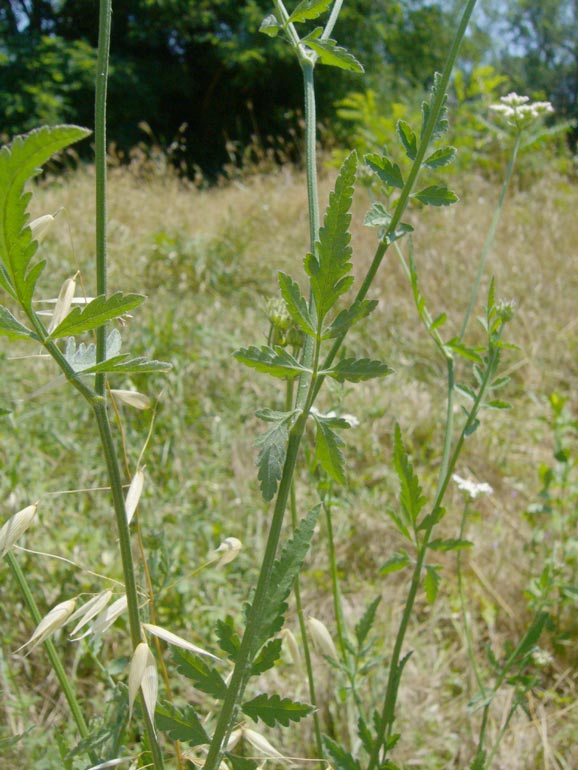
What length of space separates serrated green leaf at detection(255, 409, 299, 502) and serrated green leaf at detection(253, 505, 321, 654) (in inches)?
4.5

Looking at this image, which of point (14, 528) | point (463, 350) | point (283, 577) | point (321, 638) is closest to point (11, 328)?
point (14, 528)

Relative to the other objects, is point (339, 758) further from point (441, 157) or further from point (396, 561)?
point (441, 157)

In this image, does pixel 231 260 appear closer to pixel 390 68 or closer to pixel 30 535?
pixel 30 535

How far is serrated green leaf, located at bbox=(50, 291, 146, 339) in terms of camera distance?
1.26ft

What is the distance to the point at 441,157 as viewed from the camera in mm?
535

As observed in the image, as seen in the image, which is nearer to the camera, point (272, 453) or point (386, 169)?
point (272, 453)

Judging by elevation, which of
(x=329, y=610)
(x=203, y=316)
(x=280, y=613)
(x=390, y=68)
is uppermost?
(x=390, y=68)

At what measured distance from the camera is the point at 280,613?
1.72ft

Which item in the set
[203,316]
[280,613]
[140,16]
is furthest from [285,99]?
[280,613]

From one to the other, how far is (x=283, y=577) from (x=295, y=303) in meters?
0.22

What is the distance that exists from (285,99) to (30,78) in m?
3.39

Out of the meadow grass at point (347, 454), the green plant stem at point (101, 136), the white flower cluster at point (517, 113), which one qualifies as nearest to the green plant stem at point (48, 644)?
the meadow grass at point (347, 454)

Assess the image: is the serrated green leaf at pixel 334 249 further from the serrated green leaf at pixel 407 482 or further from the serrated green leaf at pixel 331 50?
the serrated green leaf at pixel 407 482

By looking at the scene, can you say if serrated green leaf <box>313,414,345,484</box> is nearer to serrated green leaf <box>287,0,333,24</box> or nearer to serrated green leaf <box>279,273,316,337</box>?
serrated green leaf <box>279,273,316,337</box>
